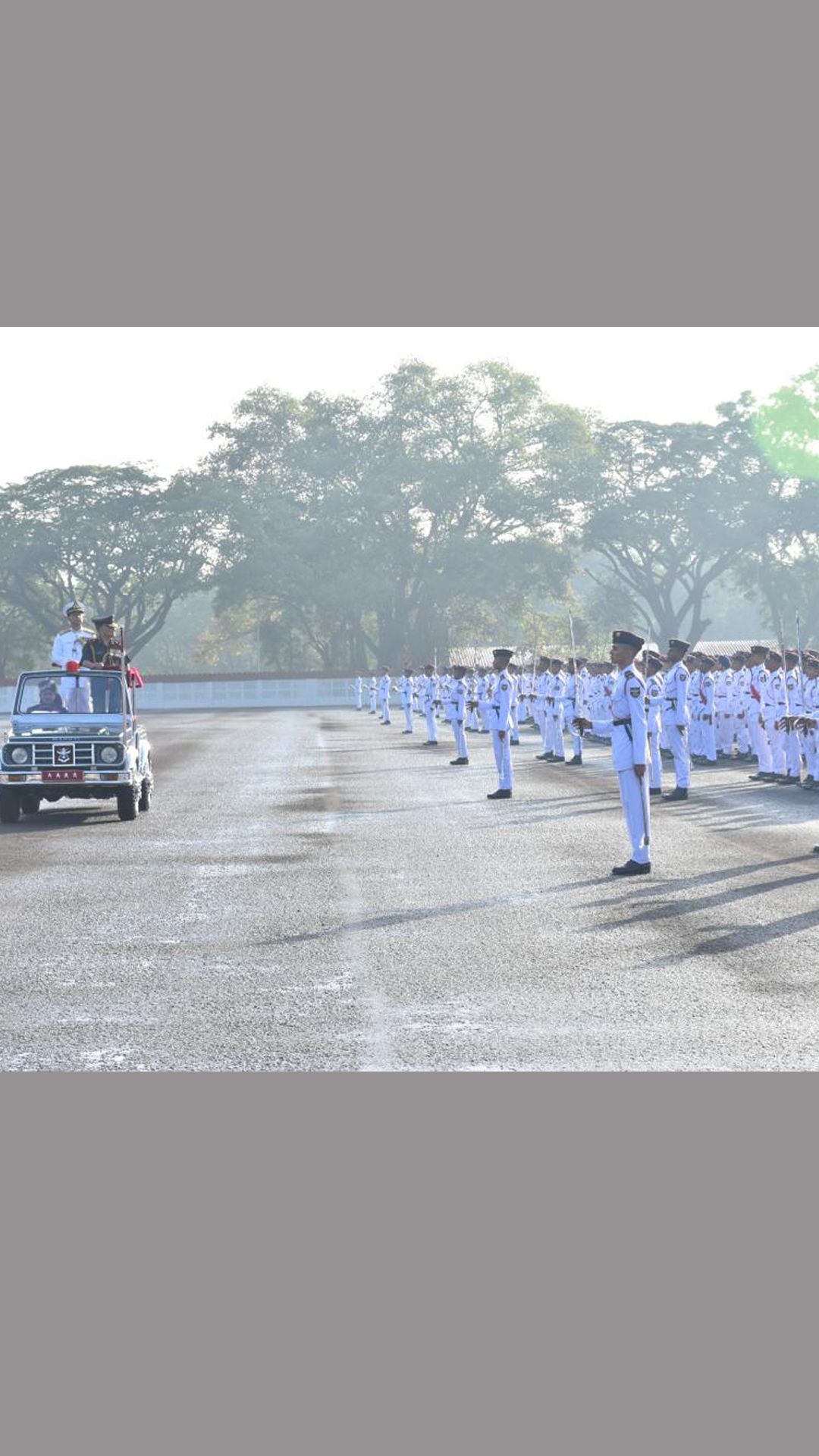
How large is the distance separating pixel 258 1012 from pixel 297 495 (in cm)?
8320

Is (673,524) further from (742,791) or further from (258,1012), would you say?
(258,1012)

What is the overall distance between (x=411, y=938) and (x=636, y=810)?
367 centimetres

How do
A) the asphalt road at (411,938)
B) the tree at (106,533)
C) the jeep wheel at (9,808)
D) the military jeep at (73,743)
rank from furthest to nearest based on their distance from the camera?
the tree at (106,533)
the jeep wheel at (9,808)
the military jeep at (73,743)
the asphalt road at (411,938)

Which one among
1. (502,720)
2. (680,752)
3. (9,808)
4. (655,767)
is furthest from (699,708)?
(9,808)

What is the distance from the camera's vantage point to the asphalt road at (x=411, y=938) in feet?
26.9

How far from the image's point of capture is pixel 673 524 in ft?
288

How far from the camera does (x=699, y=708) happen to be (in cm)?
3048

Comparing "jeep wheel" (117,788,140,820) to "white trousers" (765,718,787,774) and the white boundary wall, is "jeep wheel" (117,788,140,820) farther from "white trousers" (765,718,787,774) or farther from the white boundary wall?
the white boundary wall

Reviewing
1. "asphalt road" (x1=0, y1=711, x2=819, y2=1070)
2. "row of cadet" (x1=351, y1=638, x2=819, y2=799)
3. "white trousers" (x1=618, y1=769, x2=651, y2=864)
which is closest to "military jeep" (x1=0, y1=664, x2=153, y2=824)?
"asphalt road" (x1=0, y1=711, x2=819, y2=1070)

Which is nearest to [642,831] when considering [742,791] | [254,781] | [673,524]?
[742,791]

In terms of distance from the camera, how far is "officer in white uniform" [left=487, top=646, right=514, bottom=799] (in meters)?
22.7

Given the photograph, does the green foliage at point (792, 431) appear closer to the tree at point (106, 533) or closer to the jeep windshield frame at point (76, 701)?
the tree at point (106, 533)

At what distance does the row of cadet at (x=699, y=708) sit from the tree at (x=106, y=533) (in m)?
49.8

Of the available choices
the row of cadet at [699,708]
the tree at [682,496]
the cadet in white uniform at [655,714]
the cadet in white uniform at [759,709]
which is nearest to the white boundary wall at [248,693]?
the tree at [682,496]
